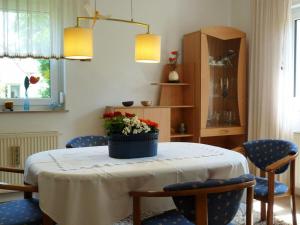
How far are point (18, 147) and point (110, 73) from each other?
1.28 m

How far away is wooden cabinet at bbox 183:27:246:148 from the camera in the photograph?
4.34m

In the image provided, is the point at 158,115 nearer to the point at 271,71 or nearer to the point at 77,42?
the point at 271,71

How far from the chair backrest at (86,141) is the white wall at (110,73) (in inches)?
30.2

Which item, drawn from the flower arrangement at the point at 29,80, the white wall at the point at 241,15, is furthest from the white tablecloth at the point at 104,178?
the white wall at the point at 241,15

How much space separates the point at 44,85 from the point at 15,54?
515mm

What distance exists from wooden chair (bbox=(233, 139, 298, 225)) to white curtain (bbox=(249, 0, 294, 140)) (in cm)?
88

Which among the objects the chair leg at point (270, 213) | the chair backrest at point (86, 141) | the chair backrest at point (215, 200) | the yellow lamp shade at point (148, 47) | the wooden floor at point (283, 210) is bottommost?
the wooden floor at point (283, 210)

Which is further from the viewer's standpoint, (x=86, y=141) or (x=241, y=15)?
(x=241, y=15)

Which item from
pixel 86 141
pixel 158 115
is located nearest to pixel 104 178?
pixel 86 141

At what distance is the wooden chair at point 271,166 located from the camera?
2760 mm

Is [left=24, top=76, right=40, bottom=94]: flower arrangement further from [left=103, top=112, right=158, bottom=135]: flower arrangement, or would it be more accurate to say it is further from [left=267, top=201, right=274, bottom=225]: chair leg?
[left=267, top=201, right=274, bottom=225]: chair leg

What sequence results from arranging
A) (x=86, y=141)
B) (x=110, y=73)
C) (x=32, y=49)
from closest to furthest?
(x=86, y=141), (x=32, y=49), (x=110, y=73)

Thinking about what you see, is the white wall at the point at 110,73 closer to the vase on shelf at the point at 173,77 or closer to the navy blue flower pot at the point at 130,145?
the vase on shelf at the point at 173,77

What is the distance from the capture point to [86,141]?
336 cm
